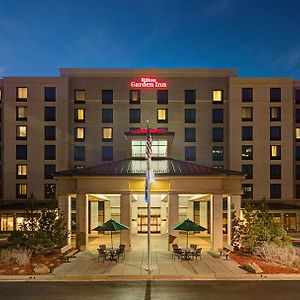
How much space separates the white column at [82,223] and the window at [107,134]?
31400 mm

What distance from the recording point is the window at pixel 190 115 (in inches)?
2584

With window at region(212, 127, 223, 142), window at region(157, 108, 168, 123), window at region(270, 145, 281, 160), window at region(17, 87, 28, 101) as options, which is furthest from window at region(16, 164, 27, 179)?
window at region(270, 145, 281, 160)

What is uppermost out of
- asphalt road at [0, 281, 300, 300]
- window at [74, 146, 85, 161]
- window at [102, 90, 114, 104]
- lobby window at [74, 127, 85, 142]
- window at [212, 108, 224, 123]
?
window at [102, 90, 114, 104]

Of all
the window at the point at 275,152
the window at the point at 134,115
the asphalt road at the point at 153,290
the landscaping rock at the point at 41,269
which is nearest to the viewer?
the asphalt road at the point at 153,290

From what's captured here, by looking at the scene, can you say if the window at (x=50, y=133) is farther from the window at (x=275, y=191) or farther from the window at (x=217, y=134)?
the window at (x=275, y=191)

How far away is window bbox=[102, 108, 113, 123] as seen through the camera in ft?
214

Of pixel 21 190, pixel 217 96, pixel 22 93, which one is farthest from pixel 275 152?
pixel 22 93

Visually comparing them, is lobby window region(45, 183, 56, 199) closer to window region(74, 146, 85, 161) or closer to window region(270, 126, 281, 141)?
window region(74, 146, 85, 161)

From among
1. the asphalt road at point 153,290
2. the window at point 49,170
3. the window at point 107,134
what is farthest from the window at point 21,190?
the asphalt road at point 153,290

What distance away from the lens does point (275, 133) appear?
211 ft

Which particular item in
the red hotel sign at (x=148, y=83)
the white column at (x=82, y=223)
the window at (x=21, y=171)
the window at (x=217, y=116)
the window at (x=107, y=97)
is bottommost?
the white column at (x=82, y=223)

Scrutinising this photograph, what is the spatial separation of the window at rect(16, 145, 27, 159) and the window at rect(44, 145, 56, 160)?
331 centimetres

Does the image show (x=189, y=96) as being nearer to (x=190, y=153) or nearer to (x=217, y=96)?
(x=217, y=96)

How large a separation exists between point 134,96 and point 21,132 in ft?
65.3
